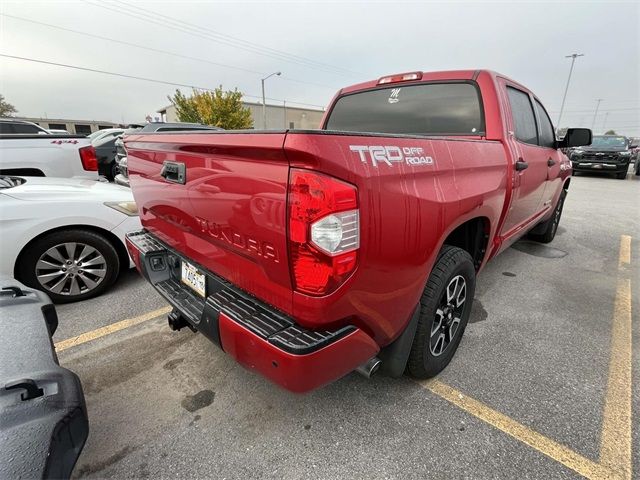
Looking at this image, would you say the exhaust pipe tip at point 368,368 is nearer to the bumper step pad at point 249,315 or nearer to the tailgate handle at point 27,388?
the bumper step pad at point 249,315

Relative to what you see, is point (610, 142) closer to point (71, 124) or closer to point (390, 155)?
point (390, 155)

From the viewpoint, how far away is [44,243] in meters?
3.01

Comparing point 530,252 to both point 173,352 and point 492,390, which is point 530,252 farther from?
point 173,352

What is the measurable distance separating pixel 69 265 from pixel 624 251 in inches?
283

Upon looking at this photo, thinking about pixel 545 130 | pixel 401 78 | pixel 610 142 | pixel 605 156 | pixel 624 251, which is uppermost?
pixel 401 78

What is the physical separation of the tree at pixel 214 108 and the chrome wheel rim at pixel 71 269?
32.7 metres

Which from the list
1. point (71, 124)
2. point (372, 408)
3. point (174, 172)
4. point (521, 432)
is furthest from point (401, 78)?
point (71, 124)

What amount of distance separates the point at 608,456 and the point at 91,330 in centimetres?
354

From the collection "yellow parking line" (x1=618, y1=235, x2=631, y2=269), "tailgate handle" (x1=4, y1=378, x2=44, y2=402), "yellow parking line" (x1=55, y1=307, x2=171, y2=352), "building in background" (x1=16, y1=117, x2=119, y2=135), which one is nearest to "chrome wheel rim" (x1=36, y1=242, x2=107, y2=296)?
"yellow parking line" (x1=55, y1=307, x2=171, y2=352)

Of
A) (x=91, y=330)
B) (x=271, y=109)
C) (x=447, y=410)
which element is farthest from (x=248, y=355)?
(x=271, y=109)

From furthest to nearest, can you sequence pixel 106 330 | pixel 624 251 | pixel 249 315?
pixel 624 251 → pixel 106 330 → pixel 249 315

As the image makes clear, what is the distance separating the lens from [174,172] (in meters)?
1.82

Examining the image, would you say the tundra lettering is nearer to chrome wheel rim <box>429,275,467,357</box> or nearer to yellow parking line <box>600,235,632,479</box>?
chrome wheel rim <box>429,275,467,357</box>

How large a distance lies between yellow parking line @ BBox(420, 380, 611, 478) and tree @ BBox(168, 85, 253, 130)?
34.7m
